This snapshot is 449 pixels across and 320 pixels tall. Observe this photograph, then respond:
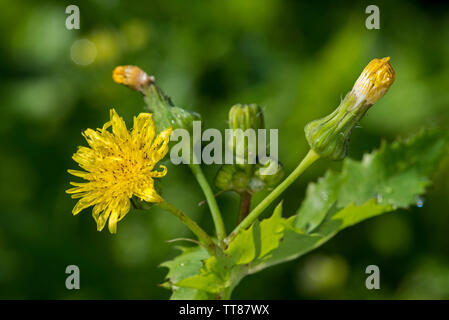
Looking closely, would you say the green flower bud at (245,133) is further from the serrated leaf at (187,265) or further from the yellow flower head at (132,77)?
the yellow flower head at (132,77)

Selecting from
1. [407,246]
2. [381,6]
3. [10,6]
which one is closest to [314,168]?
[407,246]

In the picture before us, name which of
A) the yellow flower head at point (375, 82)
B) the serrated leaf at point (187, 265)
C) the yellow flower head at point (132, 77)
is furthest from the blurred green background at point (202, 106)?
the yellow flower head at point (375, 82)

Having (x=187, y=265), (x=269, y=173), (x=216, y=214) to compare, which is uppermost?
(x=269, y=173)

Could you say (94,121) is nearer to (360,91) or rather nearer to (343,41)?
(343,41)

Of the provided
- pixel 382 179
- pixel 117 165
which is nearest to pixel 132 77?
pixel 117 165

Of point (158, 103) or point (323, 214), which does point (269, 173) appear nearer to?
point (323, 214)

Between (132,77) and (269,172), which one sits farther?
(132,77)
